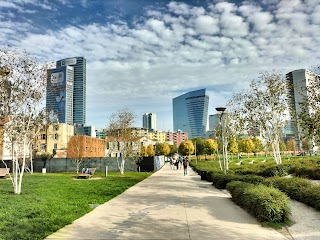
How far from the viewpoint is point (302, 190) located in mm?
10695

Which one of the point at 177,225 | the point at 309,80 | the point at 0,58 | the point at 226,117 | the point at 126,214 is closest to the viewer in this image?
the point at 177,225

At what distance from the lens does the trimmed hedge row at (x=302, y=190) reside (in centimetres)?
944

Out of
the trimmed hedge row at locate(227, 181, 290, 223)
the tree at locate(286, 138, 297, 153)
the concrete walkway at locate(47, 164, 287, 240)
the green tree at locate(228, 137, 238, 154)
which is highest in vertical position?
the tree at locate(286, 138, 297, 153)

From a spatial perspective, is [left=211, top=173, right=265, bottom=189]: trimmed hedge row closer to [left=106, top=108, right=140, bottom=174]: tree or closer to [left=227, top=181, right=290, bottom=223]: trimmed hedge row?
[left=227, top=181, right=290, bottom=223]: trimmed hedge row

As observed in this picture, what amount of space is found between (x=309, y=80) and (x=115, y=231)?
1056cm

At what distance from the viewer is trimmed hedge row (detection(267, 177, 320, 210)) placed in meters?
9.44

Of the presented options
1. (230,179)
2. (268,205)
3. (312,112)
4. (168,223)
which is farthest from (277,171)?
(168,223)

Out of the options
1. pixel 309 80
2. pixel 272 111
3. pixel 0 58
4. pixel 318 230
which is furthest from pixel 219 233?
pixel 272 111

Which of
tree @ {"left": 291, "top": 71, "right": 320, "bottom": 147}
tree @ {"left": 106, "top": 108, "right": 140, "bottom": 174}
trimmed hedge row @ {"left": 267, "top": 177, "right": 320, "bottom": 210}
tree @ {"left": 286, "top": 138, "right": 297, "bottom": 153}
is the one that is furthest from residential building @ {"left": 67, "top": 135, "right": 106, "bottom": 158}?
tree @ {"left": 286, "top": 138, "right": 297, "bottom": 153}

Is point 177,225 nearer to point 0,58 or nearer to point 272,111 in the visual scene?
point 0,58

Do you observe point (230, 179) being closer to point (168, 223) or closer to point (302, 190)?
point (302, 190)

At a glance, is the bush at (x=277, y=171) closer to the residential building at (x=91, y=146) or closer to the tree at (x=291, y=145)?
the residential building at (x=91, y=146)

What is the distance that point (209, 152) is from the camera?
80.9 m

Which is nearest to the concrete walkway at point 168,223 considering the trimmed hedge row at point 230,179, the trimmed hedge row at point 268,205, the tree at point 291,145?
the trimmed hedge row at point 268,205
